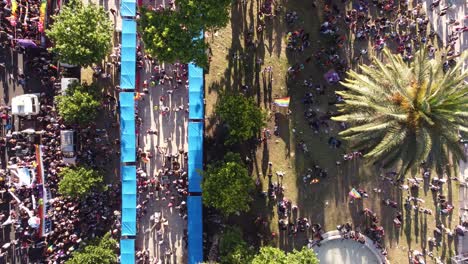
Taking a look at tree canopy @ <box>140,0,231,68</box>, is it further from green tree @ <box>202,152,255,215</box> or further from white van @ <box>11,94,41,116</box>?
white van @ <box>11,94,41,116</box>

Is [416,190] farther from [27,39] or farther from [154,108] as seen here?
[27,39]

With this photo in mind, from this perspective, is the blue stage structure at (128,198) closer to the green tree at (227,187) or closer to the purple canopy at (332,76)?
the green tree at (227,187)

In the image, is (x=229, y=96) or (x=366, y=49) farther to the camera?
(x=366, y=49)

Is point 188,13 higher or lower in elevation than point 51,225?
higher

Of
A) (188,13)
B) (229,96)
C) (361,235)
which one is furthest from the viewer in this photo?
(361,235)

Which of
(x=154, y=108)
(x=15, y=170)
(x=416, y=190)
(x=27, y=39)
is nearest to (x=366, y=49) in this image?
(x=416, y=190)

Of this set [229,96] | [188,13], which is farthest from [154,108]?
[188,13]

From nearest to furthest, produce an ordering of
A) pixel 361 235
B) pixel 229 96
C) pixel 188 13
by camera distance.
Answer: pixel 188 13 → pixel 229 96 → pixel 361 235

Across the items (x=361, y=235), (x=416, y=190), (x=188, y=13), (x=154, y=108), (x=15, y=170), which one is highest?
(x=188, y=13)
